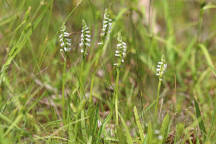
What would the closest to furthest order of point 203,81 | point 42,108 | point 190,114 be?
point 190,114 < point 42,108 < point 203,81

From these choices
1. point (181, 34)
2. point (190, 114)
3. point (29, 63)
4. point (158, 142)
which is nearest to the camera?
point (158, 142)

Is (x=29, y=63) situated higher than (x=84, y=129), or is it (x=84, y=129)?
(x=29, y=63)

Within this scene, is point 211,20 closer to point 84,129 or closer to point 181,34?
point 181,34

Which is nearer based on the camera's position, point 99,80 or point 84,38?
point 84,38

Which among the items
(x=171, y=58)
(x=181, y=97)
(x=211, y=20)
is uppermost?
(x=211, y=20)

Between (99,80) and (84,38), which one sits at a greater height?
(84,38)

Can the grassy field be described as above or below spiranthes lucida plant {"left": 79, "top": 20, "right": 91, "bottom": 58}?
below

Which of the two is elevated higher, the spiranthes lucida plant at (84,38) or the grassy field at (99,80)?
the spiranthes lucida plant at (84,38)

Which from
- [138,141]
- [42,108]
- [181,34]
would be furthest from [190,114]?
[181,34]
